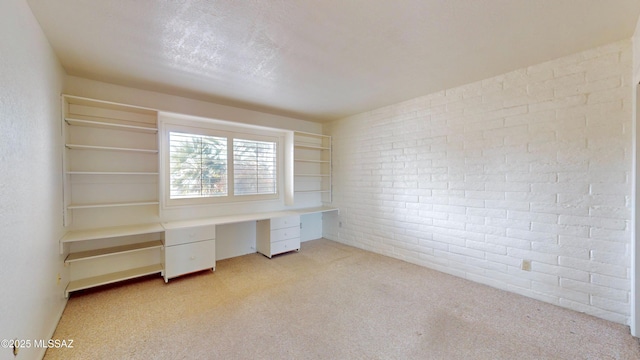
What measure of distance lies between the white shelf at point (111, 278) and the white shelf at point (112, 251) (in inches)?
10.8

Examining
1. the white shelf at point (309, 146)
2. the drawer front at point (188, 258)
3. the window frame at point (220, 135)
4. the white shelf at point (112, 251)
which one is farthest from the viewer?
the white shelf at point (309, 146)

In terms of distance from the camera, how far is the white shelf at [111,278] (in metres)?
2.60

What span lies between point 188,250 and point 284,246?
4.75ft

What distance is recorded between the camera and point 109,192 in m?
2.98

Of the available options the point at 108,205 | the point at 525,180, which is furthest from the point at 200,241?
the point at 525,180

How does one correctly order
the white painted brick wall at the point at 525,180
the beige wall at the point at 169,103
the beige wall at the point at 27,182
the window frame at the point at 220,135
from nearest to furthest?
the beige wall at the point at 27,182
the white painted brick wall at the point at 525,180
the beige wall at the point at 169,103
the window frame at the point at 220,135

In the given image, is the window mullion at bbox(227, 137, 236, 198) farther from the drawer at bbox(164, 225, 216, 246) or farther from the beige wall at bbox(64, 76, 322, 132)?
the drawer at bbox(164, 225, 216, 246)

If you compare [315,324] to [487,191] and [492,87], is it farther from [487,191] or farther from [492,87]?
[492,87]

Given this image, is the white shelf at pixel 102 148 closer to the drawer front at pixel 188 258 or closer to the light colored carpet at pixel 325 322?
the drawer front at pixel 188 258

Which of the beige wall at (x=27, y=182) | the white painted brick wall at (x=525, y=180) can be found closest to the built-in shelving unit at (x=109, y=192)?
the beige wall at (x=27, y=182)

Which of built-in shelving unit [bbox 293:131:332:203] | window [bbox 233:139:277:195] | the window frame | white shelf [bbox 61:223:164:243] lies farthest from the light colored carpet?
built-in shelving unit [bbox 293:131:332:203]

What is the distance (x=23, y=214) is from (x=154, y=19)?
5.17ft

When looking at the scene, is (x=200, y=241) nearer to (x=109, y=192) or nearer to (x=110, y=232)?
(x=110, y=232)

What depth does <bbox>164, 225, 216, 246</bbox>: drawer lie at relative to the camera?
2.99 metres
